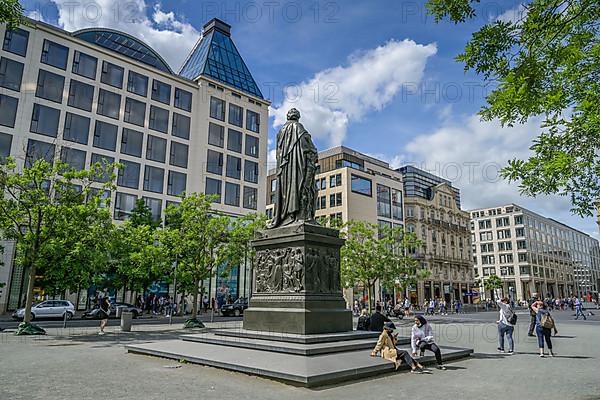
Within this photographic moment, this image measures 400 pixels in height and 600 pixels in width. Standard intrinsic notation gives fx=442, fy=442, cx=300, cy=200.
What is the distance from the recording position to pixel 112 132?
4394cm

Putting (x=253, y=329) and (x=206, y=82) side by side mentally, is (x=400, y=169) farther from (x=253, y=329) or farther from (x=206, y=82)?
(x=253, y=329)

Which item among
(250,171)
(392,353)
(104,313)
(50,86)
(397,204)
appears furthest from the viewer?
(397,204)

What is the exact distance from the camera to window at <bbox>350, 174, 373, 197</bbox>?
219 feet

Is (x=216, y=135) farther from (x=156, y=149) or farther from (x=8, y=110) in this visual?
(x=8, y=110)

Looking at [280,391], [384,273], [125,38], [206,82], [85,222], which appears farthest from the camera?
[206,82]

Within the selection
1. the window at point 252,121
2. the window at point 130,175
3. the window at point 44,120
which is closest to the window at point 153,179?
the window at point 130,175


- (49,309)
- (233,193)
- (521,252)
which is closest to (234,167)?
(233,193)

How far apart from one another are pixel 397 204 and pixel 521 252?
49099 millimetres

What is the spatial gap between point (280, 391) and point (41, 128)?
40.0 m

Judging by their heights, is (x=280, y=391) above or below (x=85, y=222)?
below

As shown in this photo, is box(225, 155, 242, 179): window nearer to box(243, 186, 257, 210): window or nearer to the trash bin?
box(243, 186, 257, 210): window

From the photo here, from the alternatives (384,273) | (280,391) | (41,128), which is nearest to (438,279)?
(384,273)

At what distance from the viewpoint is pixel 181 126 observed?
49938 mm

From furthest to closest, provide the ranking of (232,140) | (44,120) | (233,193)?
1. (232,140)
2. (233,193)
3. (44,120)
